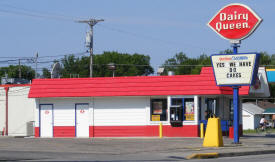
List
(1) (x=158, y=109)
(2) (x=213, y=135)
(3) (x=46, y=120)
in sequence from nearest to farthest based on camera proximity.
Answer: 1. (2) (x=213, y=135)
2. (1) (x=158, y=109)
3. (3) (x=46, y=120)

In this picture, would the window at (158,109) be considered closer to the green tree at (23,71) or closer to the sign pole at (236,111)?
the sign pole at (236,111)

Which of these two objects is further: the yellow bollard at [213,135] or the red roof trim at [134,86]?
the red roof trim at [134,86]

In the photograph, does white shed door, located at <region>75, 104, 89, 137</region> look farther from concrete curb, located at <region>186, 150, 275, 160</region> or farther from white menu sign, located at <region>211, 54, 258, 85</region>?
concrete curb, located at <region>186, 150, 275, 160</region>

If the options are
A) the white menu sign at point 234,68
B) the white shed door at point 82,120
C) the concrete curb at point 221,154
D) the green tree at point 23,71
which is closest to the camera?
the concrete curb at point 221,154

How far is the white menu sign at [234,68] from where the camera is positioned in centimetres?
2784

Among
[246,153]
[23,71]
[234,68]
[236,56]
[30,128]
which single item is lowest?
[246,153]

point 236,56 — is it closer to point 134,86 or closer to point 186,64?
point 134,86

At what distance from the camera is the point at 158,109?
3622 cm

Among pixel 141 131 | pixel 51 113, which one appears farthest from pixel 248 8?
pixel 51 113

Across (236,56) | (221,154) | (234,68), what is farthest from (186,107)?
(221,154)

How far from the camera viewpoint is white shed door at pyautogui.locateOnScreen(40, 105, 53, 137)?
125 feet

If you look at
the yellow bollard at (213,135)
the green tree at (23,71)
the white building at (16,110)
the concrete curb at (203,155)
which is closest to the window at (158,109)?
the yellow bollard at (213,135)

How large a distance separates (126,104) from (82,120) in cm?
330

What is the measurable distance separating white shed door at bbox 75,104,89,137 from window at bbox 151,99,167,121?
4.59 m
